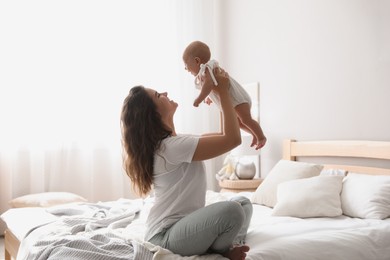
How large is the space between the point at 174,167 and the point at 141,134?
18cm

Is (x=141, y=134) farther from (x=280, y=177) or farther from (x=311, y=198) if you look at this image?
(x=280, y=177)

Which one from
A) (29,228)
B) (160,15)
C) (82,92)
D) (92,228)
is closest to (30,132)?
(82,92)

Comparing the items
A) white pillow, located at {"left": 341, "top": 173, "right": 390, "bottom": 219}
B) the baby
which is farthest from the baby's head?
white pillow, located at {"left": 341, "top": 173, "right": 390, "bottom": 219}

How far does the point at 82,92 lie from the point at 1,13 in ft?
3.39

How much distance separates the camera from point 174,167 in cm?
169

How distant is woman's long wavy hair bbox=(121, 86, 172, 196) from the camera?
5.53ft

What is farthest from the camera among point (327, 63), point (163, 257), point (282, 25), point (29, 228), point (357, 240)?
point (282, 25)

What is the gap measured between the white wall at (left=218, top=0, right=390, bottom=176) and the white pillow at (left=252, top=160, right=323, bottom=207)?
45 cm

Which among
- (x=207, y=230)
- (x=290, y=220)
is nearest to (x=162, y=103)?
(x=207, y=230)

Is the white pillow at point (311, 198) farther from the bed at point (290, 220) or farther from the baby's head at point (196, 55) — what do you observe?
the baby's head at point (196, 55)

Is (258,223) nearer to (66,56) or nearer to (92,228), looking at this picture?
(92,228)

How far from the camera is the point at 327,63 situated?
3.33 meters

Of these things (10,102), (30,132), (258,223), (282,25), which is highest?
(282,25)

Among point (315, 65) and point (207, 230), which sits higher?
point (315, 65)
